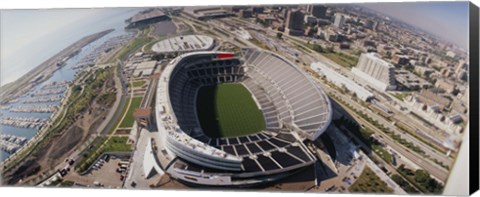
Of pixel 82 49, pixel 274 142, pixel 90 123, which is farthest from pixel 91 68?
pixel 274 142

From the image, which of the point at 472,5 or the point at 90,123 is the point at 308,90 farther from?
the point at 90,123

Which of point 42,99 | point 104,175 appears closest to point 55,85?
point 42,99

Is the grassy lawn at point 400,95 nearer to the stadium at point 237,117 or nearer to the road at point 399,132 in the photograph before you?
the road at point 399,132

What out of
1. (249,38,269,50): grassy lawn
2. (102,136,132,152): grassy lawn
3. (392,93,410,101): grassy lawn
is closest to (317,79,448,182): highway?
(392,93,410,101): grassy lawn

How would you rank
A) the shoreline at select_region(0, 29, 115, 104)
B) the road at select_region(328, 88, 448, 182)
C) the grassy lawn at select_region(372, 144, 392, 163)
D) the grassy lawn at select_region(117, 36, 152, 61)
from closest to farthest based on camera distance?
the road at select_region(328, 88, 448, 182) → the grassy lawn at select_region(372, 144, 392, 163) → the shoreline at select_region(0, 29, 115, 104) → the grassy lawn at select_region(117, 36, 152, 61)

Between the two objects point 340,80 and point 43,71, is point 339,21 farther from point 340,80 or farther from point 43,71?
point 43,71

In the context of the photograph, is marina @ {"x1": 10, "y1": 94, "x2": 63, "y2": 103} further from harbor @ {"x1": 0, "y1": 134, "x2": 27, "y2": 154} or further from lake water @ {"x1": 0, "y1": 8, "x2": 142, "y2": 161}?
harbor @ {"x1": 0, "y1": 134, "x2": 27, "y2": 154}
